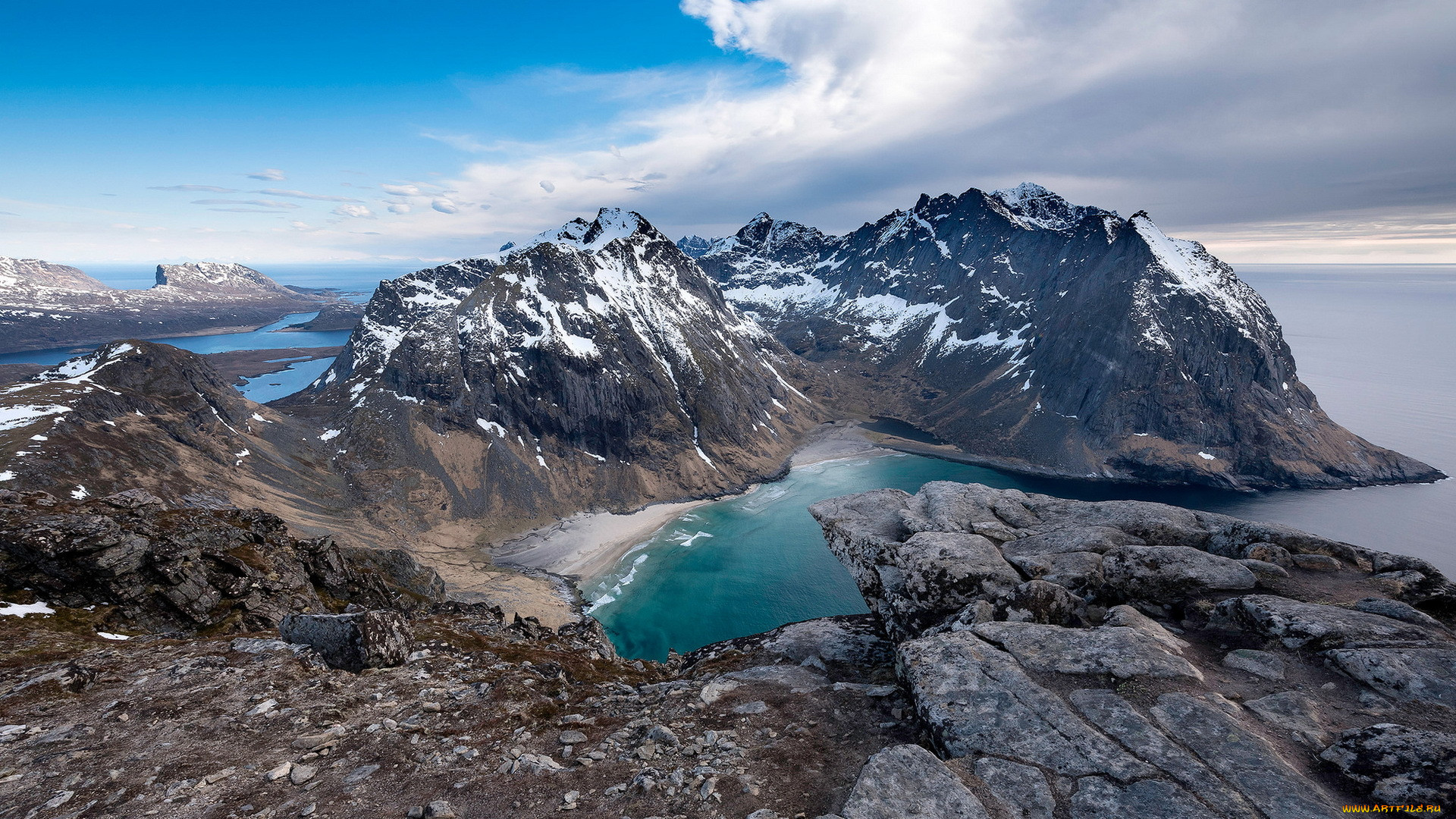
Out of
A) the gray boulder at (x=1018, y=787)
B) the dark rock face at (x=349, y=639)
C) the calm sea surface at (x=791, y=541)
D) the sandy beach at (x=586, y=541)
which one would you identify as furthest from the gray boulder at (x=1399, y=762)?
the sandy beach at (x=586, y=541)

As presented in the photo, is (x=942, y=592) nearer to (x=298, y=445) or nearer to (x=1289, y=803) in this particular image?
(x=1289, y=803)

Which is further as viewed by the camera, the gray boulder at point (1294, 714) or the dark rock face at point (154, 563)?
the dark rock face at point (154, 563)

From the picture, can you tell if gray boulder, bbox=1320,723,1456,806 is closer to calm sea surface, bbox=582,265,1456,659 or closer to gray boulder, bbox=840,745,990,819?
gray boulder, bbox=840,745,990,819

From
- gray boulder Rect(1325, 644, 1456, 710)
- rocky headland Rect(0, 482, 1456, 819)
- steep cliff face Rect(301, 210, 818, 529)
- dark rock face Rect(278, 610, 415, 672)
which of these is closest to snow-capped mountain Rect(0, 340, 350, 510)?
steep cliff face Rect(301, 210, 818, 529)

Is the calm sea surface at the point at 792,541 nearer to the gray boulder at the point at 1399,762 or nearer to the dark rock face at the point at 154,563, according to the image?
the dark rock face at the point at 154,563

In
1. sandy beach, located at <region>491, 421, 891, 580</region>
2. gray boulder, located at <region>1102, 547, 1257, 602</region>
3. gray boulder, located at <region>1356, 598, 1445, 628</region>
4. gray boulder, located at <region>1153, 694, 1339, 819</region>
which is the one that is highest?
gray boulder, located at <region>1356, 598, 1445, 628</region>

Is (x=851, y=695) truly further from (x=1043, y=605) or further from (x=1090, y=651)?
(x=1043, y=605)
